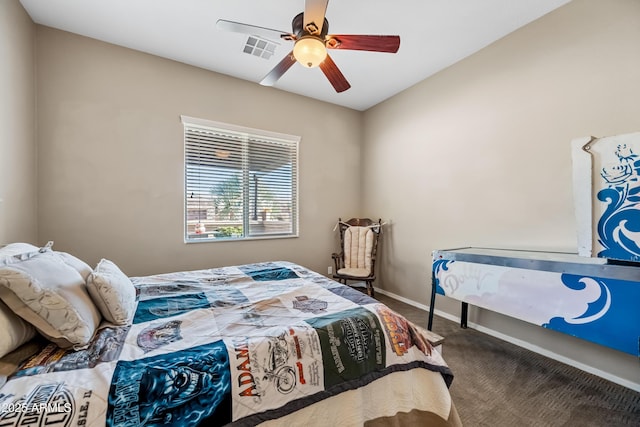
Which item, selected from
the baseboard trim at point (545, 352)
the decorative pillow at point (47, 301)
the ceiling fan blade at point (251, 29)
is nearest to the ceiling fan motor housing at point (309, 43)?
the ceiling fan blade at point (251, 29)

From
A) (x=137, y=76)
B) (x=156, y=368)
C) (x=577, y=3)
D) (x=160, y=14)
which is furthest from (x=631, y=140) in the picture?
(x=137, y=76)

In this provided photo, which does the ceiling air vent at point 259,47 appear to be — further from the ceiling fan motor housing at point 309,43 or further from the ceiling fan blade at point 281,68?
the ceiling fan motor housing at point 309,43

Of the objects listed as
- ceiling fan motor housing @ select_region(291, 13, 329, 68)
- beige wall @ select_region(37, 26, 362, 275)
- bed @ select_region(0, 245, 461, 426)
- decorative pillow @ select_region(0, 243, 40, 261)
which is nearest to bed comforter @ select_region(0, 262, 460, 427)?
bed @ select_region(0, 245, 461, 426)

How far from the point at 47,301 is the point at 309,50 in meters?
1.93

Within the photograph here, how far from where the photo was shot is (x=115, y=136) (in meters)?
2.62

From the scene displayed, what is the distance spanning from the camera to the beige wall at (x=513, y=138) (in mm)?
1950

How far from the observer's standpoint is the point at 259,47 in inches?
104

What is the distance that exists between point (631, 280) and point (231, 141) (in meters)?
3.69

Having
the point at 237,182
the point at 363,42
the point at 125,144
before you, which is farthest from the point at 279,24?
the point at 125,144

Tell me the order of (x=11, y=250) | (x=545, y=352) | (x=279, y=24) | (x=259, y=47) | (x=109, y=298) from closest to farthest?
(x=109, y=298)
(x=11, y=250)
(x=545, y=352)
(x=279, y=24)
(x=259, y=47)

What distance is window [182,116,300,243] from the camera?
3.07 m

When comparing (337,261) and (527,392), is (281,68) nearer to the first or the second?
(337,261)

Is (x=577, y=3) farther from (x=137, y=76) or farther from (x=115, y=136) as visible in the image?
(x=115, y=136)

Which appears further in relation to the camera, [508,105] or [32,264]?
[508,105]
